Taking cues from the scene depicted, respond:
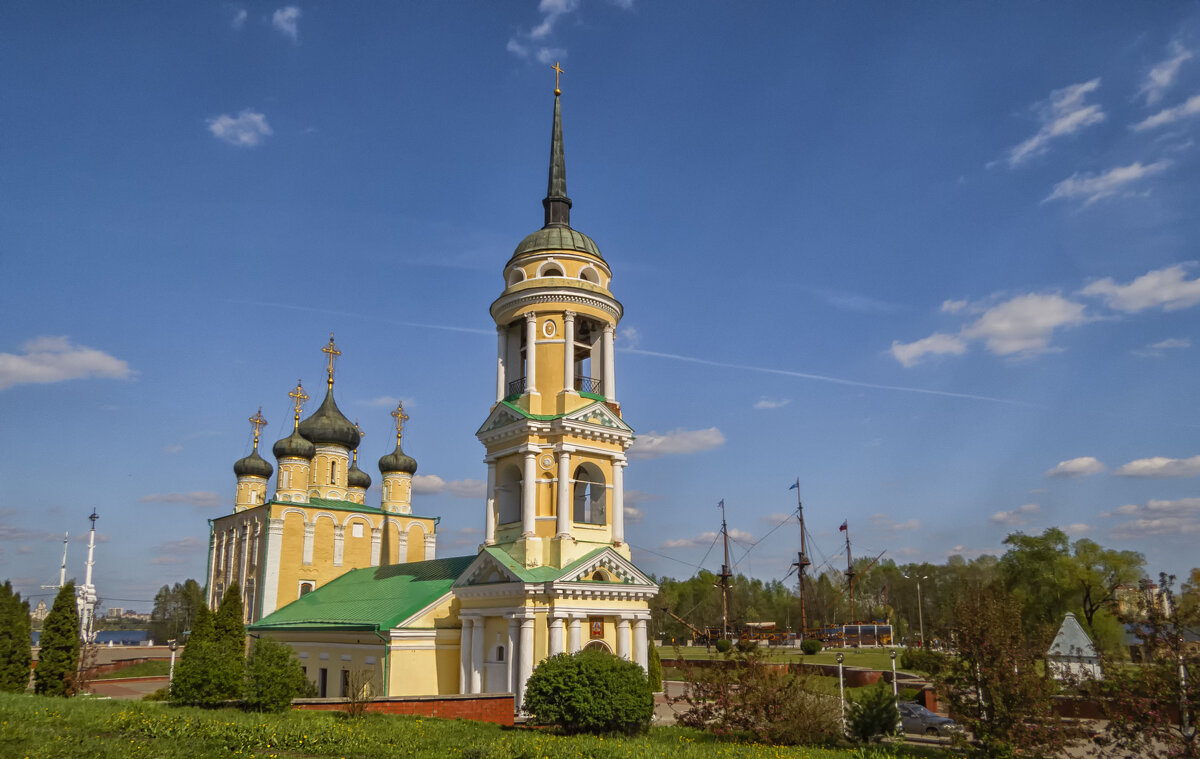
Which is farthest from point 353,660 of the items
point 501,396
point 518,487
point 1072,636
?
point 1072,636

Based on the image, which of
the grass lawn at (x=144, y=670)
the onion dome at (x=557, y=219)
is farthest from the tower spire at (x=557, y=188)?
the grass lawn at (x=144, y=670)

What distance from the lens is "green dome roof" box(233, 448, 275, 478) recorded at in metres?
46.7

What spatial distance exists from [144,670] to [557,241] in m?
36.1

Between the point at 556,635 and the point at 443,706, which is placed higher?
the point at 556,635

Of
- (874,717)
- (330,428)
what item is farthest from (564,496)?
(330,428)

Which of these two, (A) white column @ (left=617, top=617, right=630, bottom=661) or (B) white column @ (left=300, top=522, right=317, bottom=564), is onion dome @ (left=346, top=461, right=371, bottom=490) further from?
(A) white column @ (left=617, top=617, right=630, bottom=661)

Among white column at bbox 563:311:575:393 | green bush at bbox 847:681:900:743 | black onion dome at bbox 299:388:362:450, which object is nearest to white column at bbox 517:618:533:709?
white column at bbox 563:311:575:393

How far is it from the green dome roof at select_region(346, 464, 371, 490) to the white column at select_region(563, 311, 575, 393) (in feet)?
76.8

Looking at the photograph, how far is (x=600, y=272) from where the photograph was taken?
101 feet

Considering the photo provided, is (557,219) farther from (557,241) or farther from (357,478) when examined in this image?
(357,478)

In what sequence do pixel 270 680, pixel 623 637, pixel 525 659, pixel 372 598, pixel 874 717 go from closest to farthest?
pixel 874 717, pixel 270 680, pixel 525 659, pixel 623 637, pixel 372 598

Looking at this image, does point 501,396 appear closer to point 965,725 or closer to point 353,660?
point 353,660

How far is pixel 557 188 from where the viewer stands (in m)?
32.6

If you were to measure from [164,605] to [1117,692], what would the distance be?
115 metres
